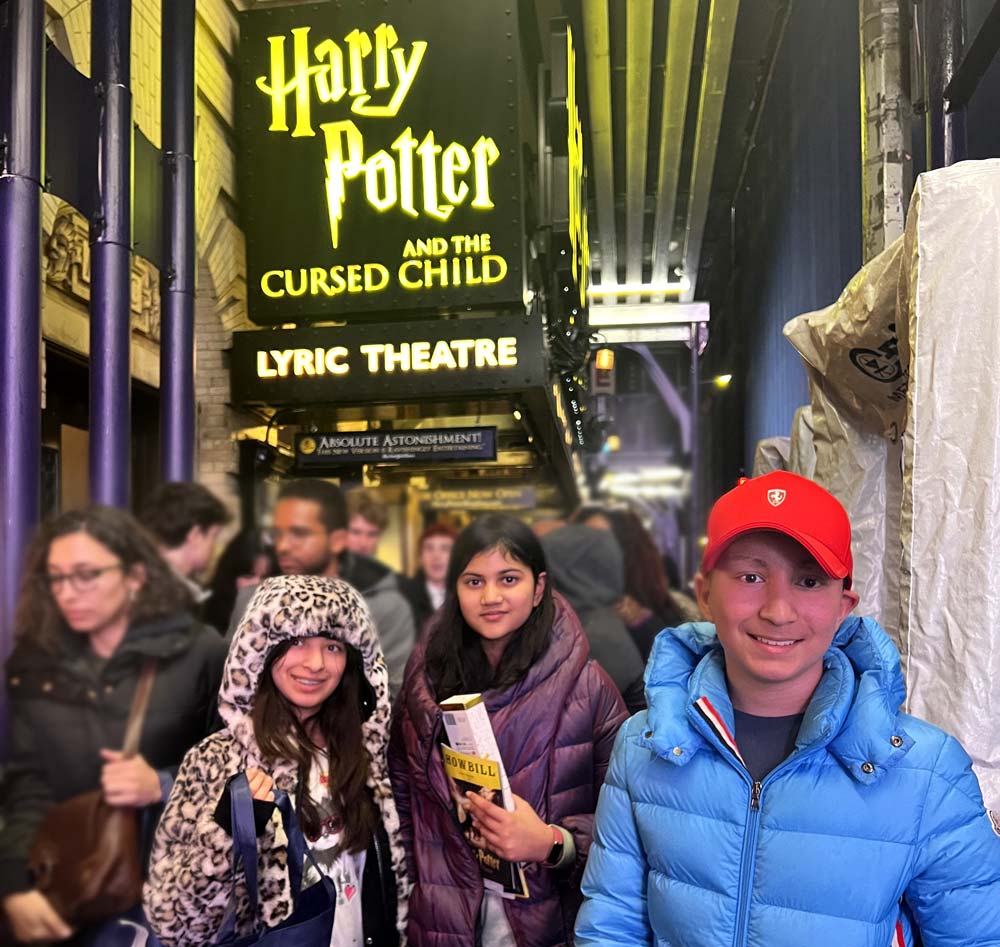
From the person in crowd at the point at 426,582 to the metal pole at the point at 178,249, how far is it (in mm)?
699

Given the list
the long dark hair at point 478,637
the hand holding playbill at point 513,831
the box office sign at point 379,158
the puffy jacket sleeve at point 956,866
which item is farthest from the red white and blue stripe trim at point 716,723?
the box office sign at point 379,158

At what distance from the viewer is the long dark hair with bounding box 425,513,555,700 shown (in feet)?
6.91

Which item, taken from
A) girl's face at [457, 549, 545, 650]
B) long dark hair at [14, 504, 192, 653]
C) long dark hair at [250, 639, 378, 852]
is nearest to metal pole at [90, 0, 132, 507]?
long dark hair at [14, 504, 192, 653]

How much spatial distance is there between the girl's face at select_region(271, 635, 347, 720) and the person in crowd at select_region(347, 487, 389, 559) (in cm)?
59

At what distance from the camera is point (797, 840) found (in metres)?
1.27

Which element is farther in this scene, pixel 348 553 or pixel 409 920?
pixel 348 553

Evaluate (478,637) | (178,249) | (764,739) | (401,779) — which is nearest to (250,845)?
(401,779)

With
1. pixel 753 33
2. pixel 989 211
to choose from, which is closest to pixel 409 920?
pixel 989 211

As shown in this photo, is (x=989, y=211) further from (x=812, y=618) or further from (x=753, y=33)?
(x=753, y=33)

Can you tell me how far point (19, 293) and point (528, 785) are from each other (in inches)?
66.4

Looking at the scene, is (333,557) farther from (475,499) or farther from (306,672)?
(306,672)

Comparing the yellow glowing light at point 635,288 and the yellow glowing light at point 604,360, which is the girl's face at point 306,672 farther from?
the yellow glowing light at point 635,288

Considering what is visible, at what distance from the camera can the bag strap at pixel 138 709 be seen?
2084mm

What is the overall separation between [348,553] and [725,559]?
4.61 ft
